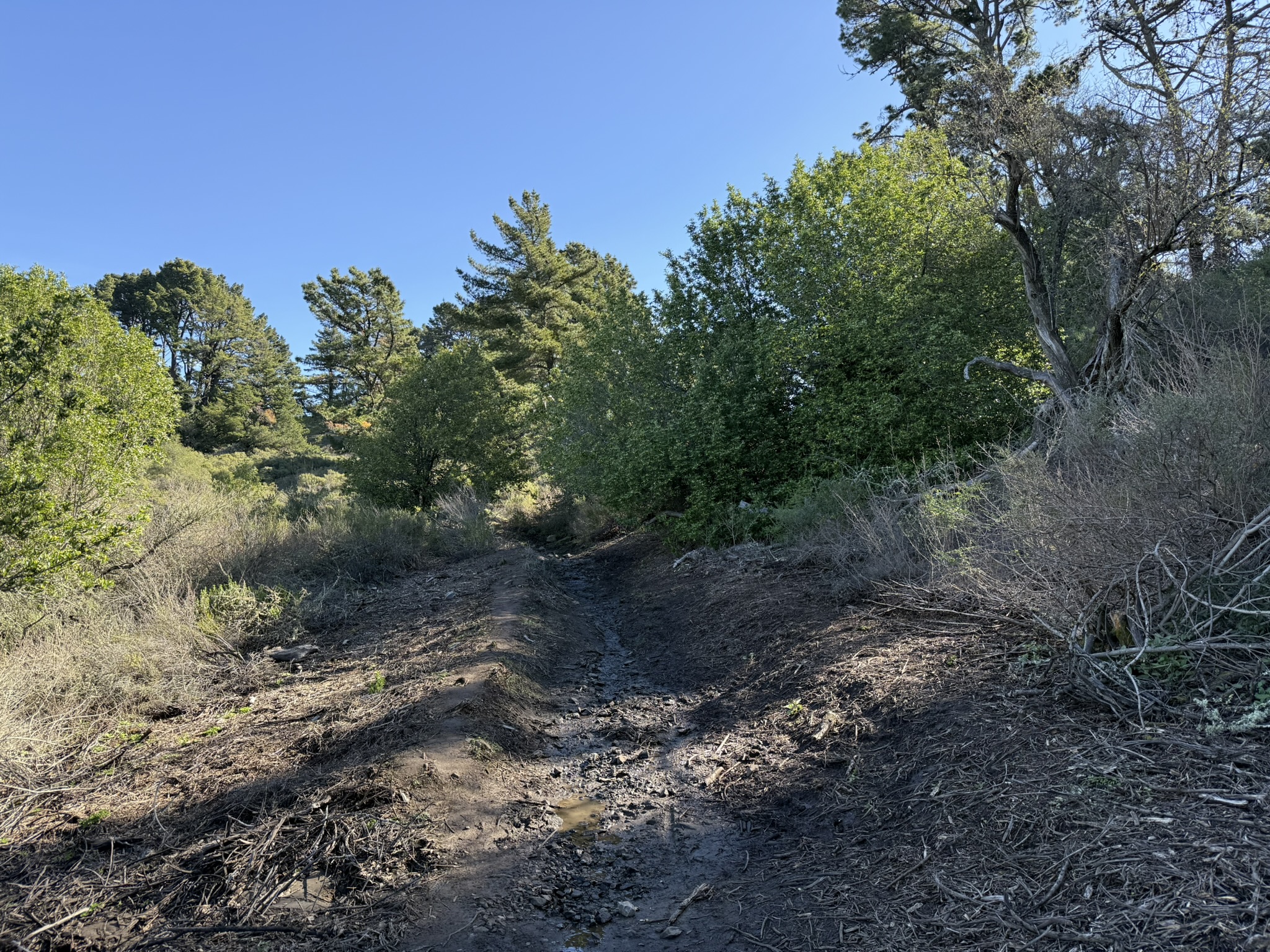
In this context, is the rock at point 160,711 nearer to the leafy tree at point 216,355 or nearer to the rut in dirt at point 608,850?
the rut in dirt at point 608,850

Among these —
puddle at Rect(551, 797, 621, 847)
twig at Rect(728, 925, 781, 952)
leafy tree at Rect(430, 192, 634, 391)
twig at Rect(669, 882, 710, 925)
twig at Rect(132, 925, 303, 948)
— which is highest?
leafy tree at Rect(430, 192, 634, 391)

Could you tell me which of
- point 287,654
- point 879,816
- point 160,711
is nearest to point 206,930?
point 879,816

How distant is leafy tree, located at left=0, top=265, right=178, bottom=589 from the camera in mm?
7211

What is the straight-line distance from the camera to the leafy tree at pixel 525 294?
30.5 m

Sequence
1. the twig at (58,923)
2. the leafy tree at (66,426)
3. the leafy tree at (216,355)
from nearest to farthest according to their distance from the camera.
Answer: the twig at (58,923) → the leafy tree at (66,426) → the leafy tree at (216,355)

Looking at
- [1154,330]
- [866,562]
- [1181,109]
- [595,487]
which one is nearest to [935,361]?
[1154,330]

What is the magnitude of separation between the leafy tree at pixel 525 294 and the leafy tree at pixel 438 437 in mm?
7360

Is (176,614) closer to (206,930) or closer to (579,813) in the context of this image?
(206,930)

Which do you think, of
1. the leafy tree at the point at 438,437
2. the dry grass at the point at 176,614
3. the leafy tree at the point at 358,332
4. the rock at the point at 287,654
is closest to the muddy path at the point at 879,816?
the rock at the point at 287,654

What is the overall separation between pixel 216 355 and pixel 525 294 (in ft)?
85.0

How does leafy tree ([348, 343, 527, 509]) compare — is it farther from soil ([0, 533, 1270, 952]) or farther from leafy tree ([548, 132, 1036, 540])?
soil ([0, 533, 1270, 952])

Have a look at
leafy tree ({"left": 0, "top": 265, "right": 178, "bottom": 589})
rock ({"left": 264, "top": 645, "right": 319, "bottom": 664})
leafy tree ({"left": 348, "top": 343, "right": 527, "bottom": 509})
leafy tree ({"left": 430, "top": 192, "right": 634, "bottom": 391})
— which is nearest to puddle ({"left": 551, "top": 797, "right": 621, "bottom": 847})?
rock ({"left": 264, "top": 645, "right": 319, "bottom": 664})

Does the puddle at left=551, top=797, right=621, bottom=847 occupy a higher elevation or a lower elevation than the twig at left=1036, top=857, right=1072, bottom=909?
lower

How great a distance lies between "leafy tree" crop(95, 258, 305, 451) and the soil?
1549 inches
